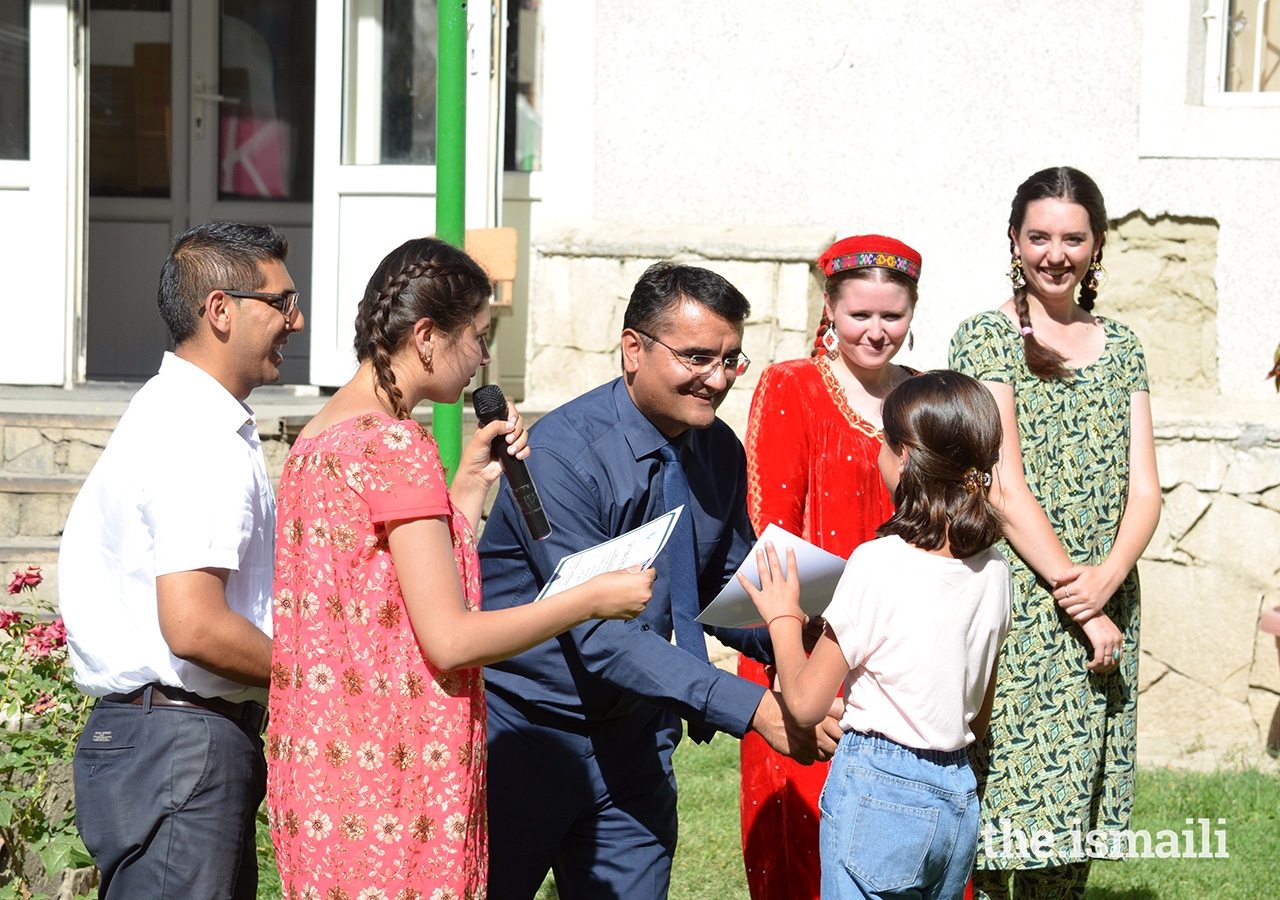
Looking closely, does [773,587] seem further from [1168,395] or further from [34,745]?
[1168,395]

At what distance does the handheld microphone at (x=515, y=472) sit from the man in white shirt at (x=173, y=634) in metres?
0.46

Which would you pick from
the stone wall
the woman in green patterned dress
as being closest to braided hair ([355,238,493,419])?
the woman in green patterned dress

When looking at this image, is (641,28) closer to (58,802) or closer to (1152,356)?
(1152,356)


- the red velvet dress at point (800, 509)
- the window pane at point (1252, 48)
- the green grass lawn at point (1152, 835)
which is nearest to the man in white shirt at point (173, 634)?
the red velvet dress at point (800, 509)

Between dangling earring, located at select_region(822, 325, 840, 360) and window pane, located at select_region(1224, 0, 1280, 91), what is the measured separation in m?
3.61

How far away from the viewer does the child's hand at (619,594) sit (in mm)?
2311

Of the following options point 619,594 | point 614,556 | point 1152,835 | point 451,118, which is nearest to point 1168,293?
point 1152,835

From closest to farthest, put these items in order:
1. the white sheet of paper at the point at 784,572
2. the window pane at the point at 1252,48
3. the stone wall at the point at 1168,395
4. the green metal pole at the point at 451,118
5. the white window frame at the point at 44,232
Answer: the white sheet of paper at the point at 784,572 → the green metal pole at the point at 451,118 → the stone wall at the point at 1168,395 → the window pane at the point at 1252,48 → the white window frame at the point at 44,232

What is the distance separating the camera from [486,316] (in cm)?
247

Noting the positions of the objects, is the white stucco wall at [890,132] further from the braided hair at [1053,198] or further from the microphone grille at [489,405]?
the microphone grille at [489,405]

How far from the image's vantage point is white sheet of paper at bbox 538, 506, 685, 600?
2.39 metres

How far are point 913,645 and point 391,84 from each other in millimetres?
5614

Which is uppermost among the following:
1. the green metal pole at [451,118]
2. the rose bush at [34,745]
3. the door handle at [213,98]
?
the door handle at [213,98]

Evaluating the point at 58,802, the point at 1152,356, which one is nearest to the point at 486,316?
the point at 58,802
